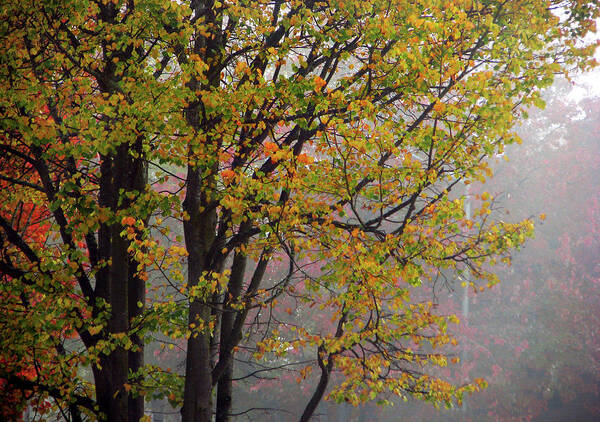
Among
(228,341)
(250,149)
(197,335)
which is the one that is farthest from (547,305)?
(197,335)

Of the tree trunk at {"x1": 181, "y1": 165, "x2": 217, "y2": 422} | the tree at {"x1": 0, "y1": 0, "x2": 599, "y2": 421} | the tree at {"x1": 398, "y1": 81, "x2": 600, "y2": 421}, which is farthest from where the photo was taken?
the tree at {"x1": 398, "y1": 81, "x2": 600, "y2": 421}

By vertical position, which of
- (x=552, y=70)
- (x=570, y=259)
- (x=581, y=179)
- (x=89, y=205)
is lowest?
(x=89, y=205)

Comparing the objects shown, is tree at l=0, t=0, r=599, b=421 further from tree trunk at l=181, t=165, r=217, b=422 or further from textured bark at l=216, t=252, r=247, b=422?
textured bark at l=216, t=252, r=247, b=422

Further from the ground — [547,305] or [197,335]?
[547,305]

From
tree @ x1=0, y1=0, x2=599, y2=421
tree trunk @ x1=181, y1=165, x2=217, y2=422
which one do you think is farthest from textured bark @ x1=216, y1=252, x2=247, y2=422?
tree trunk @ x1=181, y1=165, x2=217, y2=422

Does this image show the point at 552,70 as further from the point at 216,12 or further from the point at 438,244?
the point at 216,12

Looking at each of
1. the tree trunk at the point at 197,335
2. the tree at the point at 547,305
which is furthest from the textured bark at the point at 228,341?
the tree at the point at 547,305

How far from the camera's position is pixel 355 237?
6.31 metres

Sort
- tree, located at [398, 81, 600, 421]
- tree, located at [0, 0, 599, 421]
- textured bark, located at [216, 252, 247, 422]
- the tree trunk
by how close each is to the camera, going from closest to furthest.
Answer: tree, located at [0, 0, 599, 421] < the tree trunk < textured bark, located at [216, 252, 247, 422] < tree, located at [398, 81, 600, 421]

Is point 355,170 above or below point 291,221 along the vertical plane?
above

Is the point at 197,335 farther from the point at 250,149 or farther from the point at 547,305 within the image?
the point at 547,305

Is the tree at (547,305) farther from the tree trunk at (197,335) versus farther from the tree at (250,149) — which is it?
the tree trunk at (197,335)

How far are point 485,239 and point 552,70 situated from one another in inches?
81.4

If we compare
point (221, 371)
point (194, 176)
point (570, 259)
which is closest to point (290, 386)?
point (570, 259)
